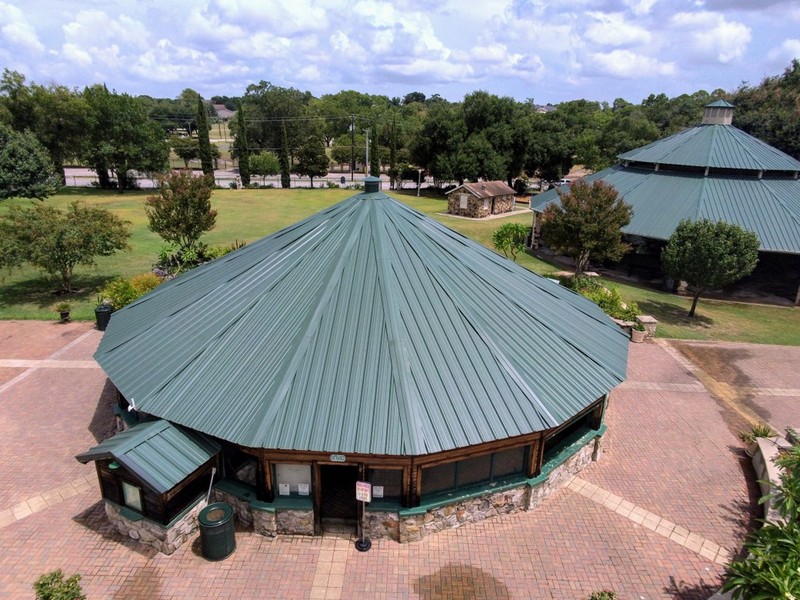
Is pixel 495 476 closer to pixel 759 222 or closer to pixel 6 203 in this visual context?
pixel 759 222

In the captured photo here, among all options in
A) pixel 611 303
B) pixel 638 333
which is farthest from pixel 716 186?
pixel 638 333

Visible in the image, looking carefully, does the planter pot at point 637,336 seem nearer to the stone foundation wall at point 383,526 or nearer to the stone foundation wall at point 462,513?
the stone foundation wall at point 462,513

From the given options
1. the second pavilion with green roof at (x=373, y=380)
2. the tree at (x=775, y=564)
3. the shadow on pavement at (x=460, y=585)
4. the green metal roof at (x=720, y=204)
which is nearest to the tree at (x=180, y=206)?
the second pavilion with green roof at (x=373, y=380)

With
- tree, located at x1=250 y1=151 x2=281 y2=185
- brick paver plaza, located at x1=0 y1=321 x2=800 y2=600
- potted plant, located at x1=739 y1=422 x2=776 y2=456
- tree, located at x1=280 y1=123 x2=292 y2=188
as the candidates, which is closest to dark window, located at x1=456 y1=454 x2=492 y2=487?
brick paver plaza, located at x1=0 y1=321 x2=800 y2=600

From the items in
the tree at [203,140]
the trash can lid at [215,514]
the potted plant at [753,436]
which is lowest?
the potted plant at [753,436]

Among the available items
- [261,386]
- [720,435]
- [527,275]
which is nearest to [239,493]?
[261,386]
